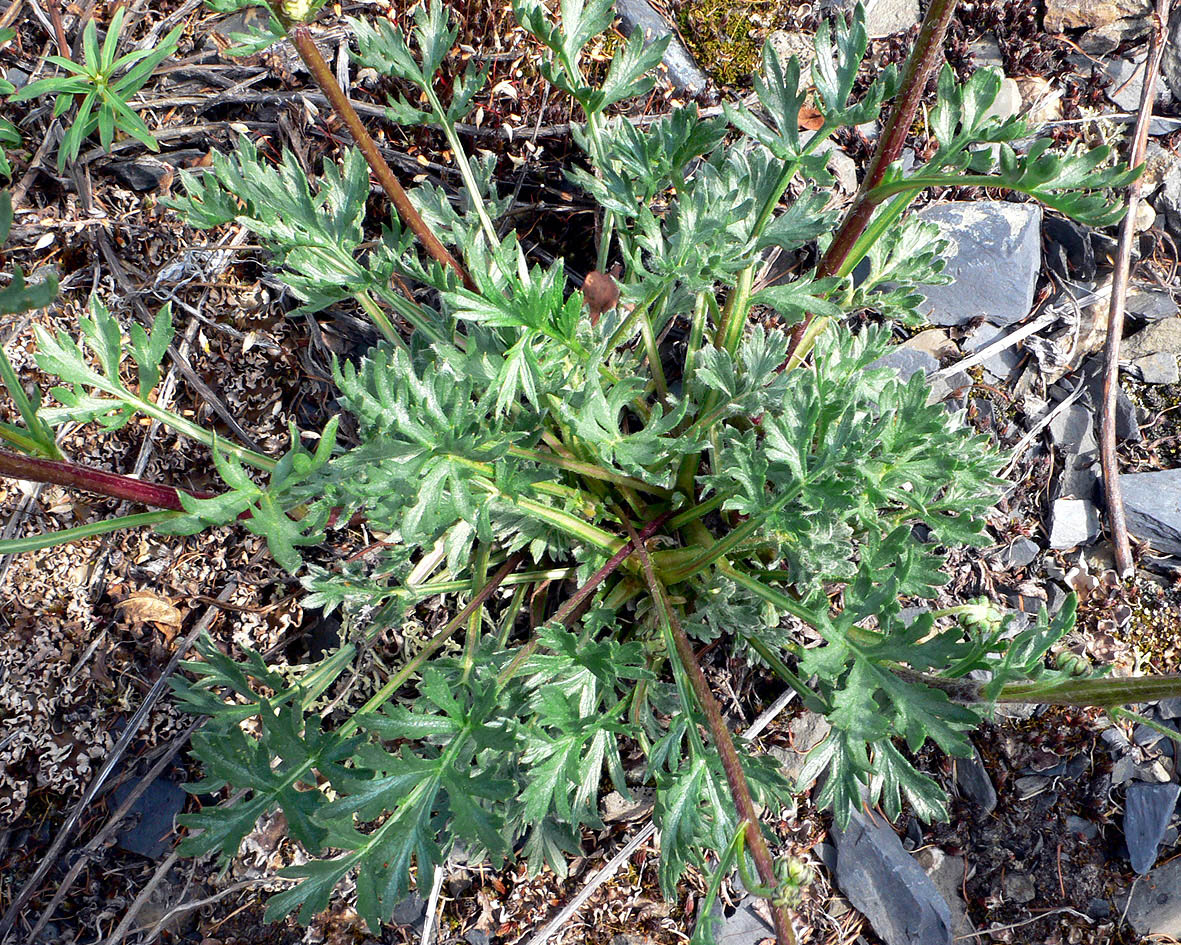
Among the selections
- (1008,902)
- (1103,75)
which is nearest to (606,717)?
(1008,902)

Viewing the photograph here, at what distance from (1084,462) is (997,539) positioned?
406 mm

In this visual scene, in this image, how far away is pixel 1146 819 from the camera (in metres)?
2.62

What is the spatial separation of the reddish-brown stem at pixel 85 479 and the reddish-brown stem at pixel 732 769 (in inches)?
44.5

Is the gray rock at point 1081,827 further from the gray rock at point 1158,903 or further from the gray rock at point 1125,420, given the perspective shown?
the gray rock at point 1125,420

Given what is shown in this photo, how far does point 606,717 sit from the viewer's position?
1.95 m

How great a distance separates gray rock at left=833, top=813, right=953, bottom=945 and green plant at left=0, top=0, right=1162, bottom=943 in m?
0.15

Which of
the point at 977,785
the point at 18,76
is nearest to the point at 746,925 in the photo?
the point at 977,785

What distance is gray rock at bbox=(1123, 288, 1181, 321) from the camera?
9.75 ft

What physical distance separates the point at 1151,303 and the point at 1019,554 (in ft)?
3.25

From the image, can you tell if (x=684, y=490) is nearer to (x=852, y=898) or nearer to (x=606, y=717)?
(x=606, y=717)

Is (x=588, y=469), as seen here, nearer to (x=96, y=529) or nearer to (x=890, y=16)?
(x=96, y=529)

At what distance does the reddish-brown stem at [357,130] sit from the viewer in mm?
1820

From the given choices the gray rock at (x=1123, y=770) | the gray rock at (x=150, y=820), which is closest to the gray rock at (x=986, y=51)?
the gray rock at (x=1123, y=770)

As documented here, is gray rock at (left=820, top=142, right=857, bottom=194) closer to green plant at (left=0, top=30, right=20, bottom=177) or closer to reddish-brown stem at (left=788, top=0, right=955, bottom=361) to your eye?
reddish-brown stem at (left=788, top=0, right=955, bottom=361)
